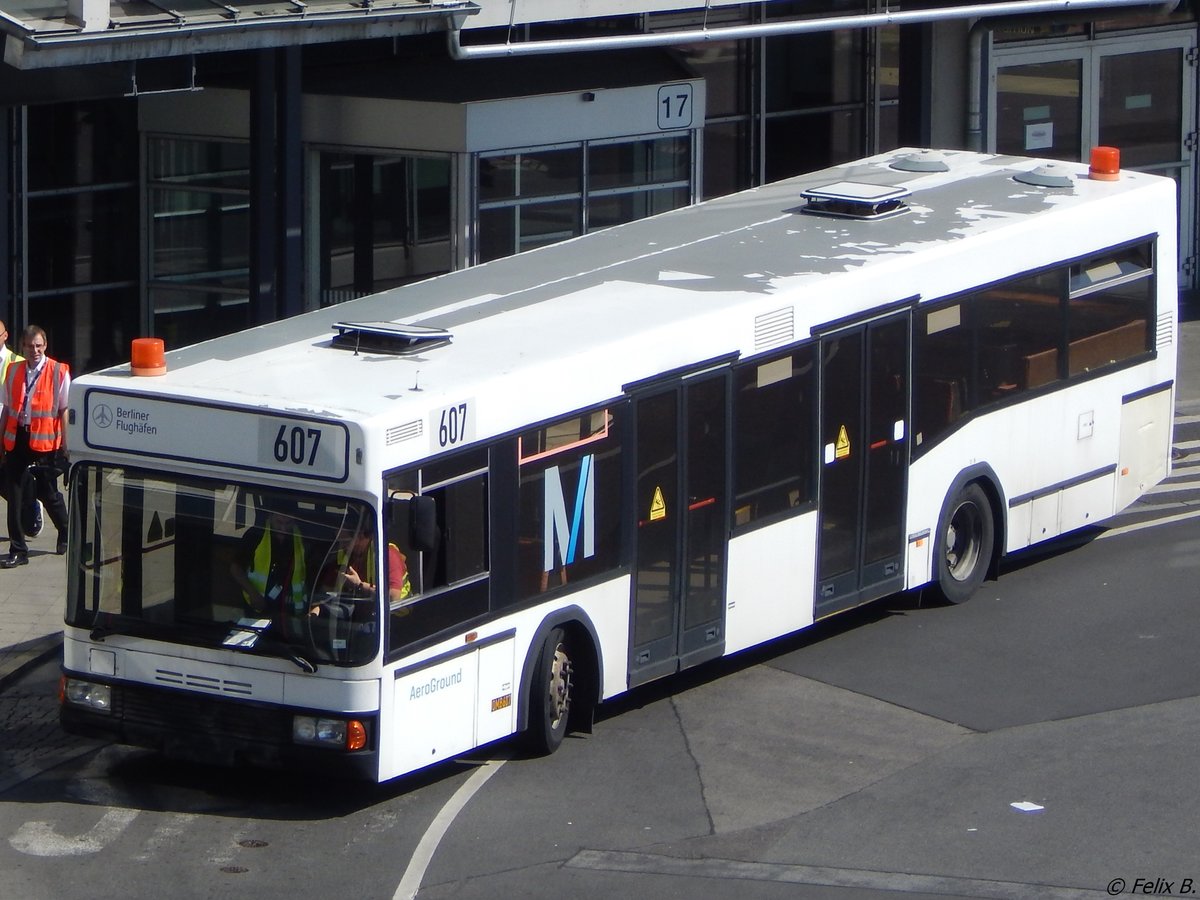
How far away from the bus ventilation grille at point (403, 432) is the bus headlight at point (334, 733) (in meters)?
1.31

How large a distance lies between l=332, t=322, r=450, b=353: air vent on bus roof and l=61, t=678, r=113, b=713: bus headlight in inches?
83.8

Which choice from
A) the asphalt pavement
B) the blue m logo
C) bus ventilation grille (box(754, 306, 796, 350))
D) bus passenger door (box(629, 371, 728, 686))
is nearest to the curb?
the asphalt pavement

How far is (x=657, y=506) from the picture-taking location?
11.8 metres

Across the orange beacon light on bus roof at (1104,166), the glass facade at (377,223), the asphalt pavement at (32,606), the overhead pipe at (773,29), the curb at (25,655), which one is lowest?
the curb at (25,655)

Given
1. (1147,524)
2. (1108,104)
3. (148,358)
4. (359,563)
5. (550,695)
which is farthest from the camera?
(1108,104)

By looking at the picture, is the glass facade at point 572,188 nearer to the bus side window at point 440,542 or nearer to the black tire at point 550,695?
the black tire at point 550,695

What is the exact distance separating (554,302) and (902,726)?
3.09 meters

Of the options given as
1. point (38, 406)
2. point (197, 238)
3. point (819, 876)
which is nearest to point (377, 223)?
point (197, 238)

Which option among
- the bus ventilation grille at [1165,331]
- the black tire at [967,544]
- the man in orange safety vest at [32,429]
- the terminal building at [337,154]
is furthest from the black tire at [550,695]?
the bus ventilation grille at [1165,331]

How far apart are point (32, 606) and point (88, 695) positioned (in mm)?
3608

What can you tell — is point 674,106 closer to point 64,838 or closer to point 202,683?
point 202,683

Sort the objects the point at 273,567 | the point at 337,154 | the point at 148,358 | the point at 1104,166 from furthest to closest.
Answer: the point at 337,154, the point at 1104,166, the point at 148,358, the point at 273,567

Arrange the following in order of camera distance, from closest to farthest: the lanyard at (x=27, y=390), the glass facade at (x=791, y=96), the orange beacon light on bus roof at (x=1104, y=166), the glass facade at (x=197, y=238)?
the lanyard at (x=27, y=390), the orange beacon light on bus roof at (x=1104, y=166), the glass facade at (x=197, y=238), the glass facade at (x=791, y=96)

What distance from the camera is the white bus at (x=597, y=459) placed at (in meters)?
10.1
